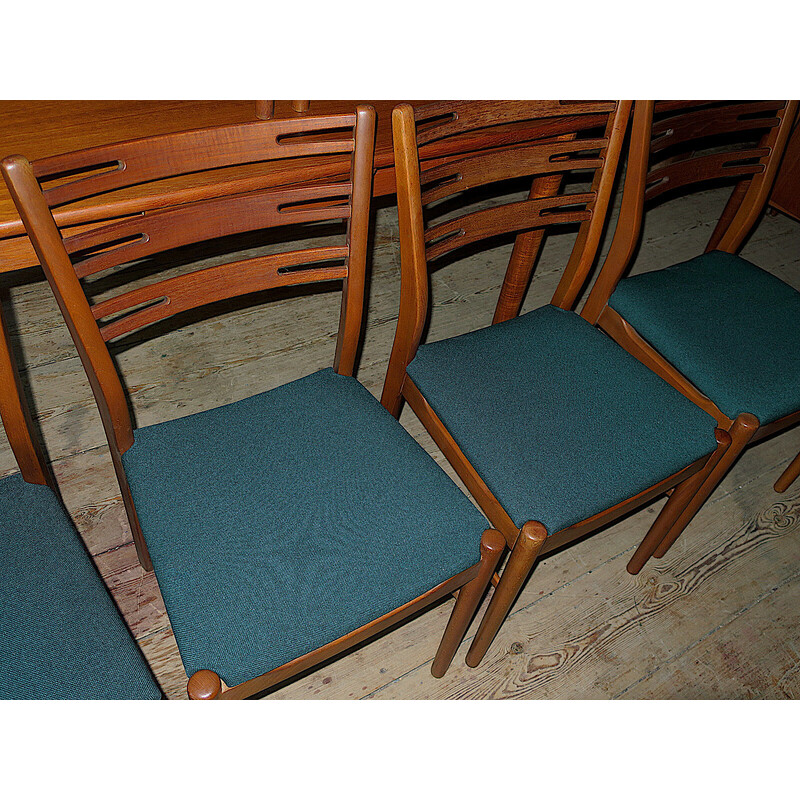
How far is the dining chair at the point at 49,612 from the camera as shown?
74 centimetres

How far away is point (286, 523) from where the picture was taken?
92 cm

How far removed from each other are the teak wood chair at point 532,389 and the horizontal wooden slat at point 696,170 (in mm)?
139

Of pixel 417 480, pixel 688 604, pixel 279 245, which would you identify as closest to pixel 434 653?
pixel 417 480

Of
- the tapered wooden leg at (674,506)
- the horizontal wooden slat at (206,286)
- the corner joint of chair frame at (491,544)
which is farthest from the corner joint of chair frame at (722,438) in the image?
the horizontal wooden slat at (206,286)

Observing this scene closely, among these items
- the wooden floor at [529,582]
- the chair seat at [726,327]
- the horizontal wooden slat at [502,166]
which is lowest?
the wooden floor at [529,582]

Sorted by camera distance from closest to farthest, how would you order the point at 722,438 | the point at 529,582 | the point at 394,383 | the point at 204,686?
A: the point at 204,686, the point at 722,438, the point at 394,383, the point at 529,582

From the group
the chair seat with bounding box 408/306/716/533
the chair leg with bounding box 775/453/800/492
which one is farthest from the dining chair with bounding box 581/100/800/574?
the chair leg with bounding box 775/453/800/492

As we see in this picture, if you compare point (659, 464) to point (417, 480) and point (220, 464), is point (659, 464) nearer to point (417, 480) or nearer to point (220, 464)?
point (417, 480)

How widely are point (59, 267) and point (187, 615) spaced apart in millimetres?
484

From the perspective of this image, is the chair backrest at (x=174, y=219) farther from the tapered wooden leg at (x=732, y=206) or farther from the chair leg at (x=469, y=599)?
the tapered wooden leg at (x=732, y=206)

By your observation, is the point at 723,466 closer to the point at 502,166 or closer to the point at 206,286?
the point at 502,166

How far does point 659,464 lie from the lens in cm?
109

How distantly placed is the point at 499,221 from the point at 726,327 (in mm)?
545

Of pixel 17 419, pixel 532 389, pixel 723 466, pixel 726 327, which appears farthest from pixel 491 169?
pixel 17 419
